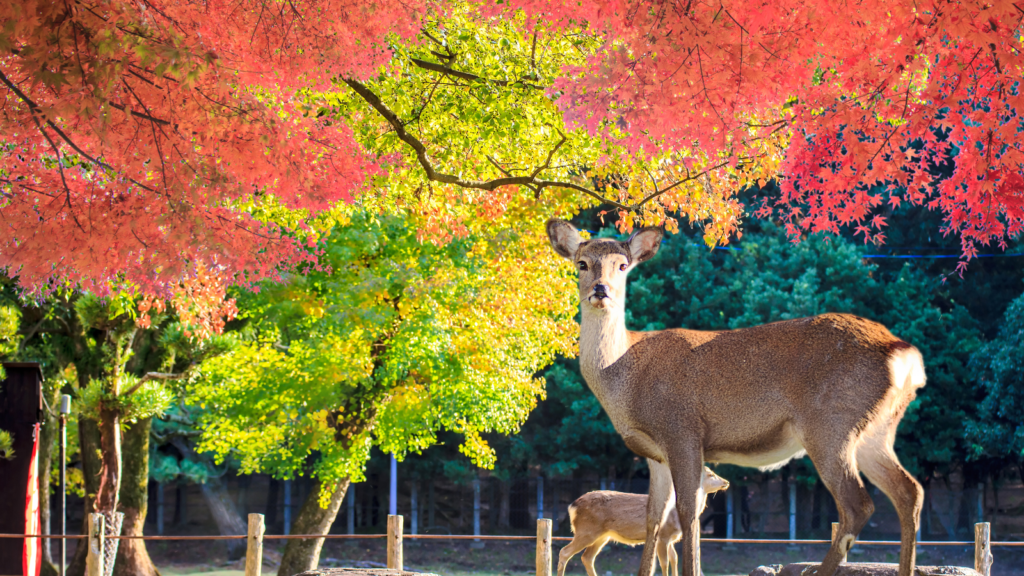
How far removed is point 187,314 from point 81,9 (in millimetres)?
7528

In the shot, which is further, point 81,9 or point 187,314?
point 187,314

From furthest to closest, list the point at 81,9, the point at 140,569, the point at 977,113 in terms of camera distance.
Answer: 1. the point at 140,569
2. the point at 81,9
3. the point at 977,113

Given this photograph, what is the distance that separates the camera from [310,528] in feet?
51.6

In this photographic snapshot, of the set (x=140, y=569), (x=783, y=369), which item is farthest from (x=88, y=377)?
(x=783, y=369)

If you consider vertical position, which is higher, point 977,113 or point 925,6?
point 925,6

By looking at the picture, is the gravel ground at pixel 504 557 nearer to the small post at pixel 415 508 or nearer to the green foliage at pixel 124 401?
the small post at pixel 415 508

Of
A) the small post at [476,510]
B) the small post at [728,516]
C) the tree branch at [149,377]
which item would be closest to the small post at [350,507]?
the small post at [476,510]

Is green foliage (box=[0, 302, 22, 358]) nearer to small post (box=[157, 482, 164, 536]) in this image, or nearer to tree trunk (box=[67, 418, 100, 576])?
tree trunk (box=[67, 418, 100, 576])

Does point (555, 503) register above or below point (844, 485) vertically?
below

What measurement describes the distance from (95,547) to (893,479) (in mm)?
8243

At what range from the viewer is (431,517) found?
27.4m

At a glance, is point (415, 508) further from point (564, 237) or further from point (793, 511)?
point (564, 237)

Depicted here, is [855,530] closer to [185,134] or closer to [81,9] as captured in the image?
[185,134]

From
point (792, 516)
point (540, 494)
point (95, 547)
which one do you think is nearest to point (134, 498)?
point (95, 547)
